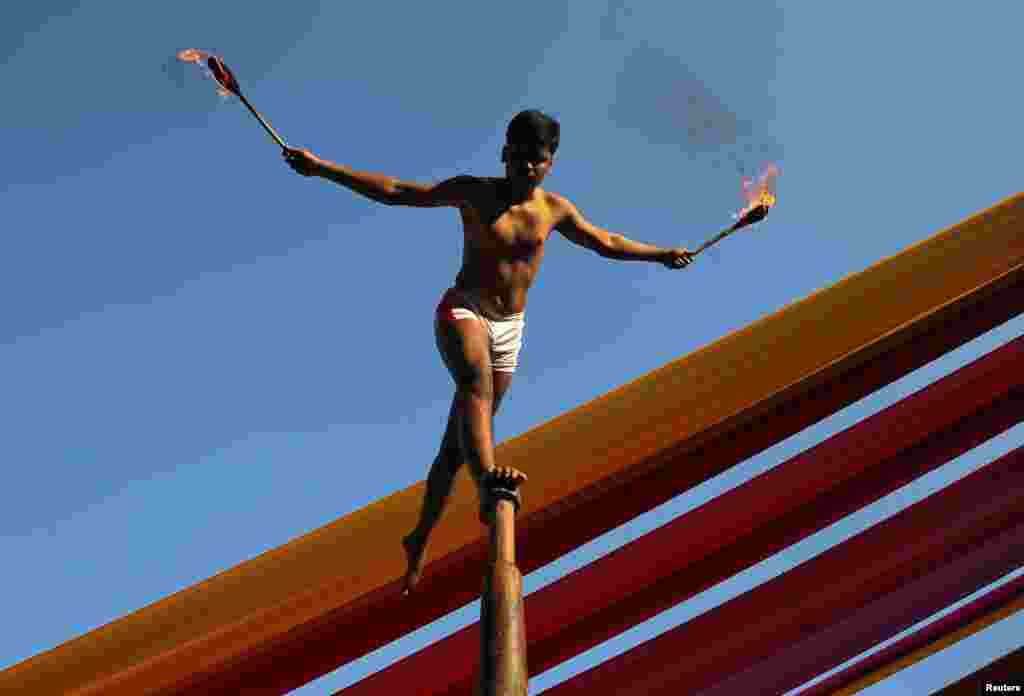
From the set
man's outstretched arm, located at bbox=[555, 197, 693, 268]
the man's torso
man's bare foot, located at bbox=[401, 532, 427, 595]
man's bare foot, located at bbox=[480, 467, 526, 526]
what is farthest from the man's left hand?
man's bare foot, located at bbox=[480, 467, 526, 526]

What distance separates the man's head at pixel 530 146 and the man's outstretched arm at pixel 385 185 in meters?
0.22

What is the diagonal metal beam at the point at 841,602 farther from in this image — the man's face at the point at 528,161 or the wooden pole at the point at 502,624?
the wooden pole at the point at 502,624

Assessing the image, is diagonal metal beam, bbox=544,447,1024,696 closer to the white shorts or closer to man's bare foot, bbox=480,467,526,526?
the white shorts

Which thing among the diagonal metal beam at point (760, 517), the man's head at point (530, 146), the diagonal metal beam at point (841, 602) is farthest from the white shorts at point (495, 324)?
the diagonal metal beam at point (841, 602)

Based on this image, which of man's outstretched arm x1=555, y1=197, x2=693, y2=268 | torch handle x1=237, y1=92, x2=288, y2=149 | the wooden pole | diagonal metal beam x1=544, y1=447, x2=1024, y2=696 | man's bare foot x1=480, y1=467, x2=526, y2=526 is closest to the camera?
the wooden pole

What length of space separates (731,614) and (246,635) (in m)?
1.87

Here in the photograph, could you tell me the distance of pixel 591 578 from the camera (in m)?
4.94

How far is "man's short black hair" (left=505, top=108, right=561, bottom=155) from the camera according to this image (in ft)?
12.7

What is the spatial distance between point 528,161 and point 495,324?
0.58 m

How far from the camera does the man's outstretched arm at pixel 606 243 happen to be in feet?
14.7

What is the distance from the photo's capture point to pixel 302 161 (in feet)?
12.7

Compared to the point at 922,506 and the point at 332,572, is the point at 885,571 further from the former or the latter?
the point at 332,572

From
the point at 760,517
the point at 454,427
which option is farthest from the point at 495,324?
the point at 760,517

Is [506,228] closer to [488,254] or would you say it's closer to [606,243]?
[488,254]
